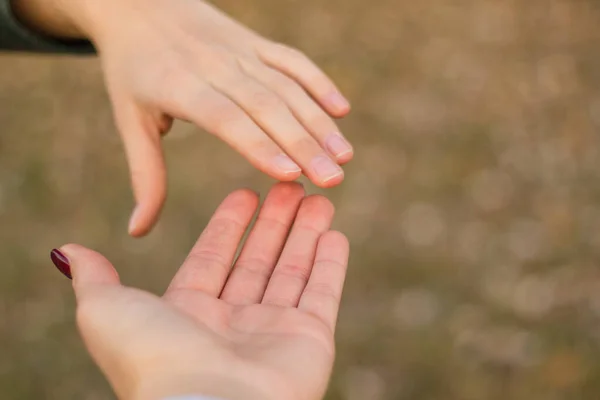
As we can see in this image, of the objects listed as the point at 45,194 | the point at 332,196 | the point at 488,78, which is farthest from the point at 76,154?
the point at 488,78

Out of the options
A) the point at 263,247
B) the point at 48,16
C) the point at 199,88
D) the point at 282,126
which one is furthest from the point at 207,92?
the point at 48,16

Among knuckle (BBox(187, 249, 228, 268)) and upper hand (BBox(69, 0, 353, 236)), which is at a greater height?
upper hand (BBox(69, 0, 353, 236))

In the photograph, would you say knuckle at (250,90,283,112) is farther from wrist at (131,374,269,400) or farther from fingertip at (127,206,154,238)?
wrist at (131,374,269,400)

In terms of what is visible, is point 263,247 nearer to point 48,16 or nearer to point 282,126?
point 282,126

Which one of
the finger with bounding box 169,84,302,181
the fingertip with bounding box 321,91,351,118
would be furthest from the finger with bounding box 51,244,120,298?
the fingertip with bounding box 321,91,351,118

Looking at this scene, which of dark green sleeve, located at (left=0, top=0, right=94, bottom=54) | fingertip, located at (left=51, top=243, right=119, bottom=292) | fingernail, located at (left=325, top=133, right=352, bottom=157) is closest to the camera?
fingertip, located at (left=51, top=243, right=119, bottom=292)

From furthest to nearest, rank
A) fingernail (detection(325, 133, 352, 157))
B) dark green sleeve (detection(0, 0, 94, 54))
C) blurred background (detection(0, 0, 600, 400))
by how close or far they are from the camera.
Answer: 1. blurred background (detection(0, 0, 600, 400))
2. dark green sleeve (detection(0, 0, 94, 54))
3. fingernail (detection(325, 133, 352, 157))

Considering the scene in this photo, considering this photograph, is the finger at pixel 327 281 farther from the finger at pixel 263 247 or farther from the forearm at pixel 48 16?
the forearm at pixel 48 16

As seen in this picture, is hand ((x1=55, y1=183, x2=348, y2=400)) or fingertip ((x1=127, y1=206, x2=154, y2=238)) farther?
fingertip ((x1=127, y1=206, x2=154, y2=238))
